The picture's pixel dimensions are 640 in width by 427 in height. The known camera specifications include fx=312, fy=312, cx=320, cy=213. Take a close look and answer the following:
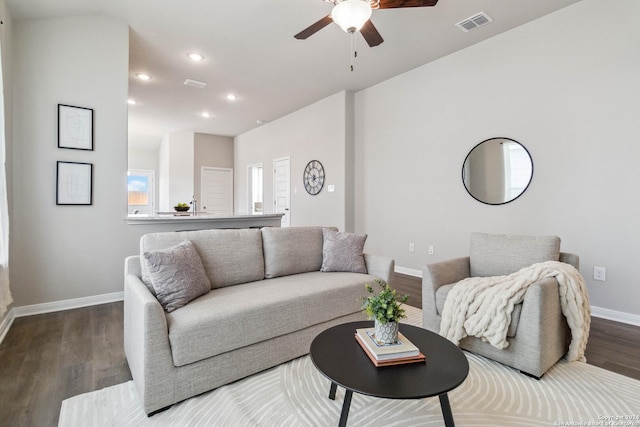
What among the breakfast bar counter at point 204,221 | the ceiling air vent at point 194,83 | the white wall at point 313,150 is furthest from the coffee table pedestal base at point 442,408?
the ceiling air vent at point 194,83

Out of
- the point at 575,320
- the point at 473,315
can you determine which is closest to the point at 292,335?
the point at 473,315

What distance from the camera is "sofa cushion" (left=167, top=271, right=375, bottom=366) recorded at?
1.62 metres

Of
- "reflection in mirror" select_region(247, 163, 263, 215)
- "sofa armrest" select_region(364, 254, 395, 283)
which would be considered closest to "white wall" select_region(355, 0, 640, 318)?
"sofa armrest" select_region(364, 254, 395, 283)

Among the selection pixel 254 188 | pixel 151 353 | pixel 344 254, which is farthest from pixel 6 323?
pixel 254 188

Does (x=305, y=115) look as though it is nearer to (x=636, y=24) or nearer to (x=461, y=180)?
(x=461, y=180)

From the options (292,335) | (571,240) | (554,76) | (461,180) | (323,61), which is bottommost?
(292,335)

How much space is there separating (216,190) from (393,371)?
8.02 metres

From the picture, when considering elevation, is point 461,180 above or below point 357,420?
above

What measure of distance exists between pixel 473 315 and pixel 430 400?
2.06ft

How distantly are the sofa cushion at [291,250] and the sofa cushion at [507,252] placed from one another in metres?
1.37

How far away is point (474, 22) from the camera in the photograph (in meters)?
3.29

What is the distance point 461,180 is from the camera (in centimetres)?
394

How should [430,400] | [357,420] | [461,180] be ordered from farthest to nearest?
[461,180] < [430,400] < [357,420]

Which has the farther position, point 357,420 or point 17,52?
point 17,52
